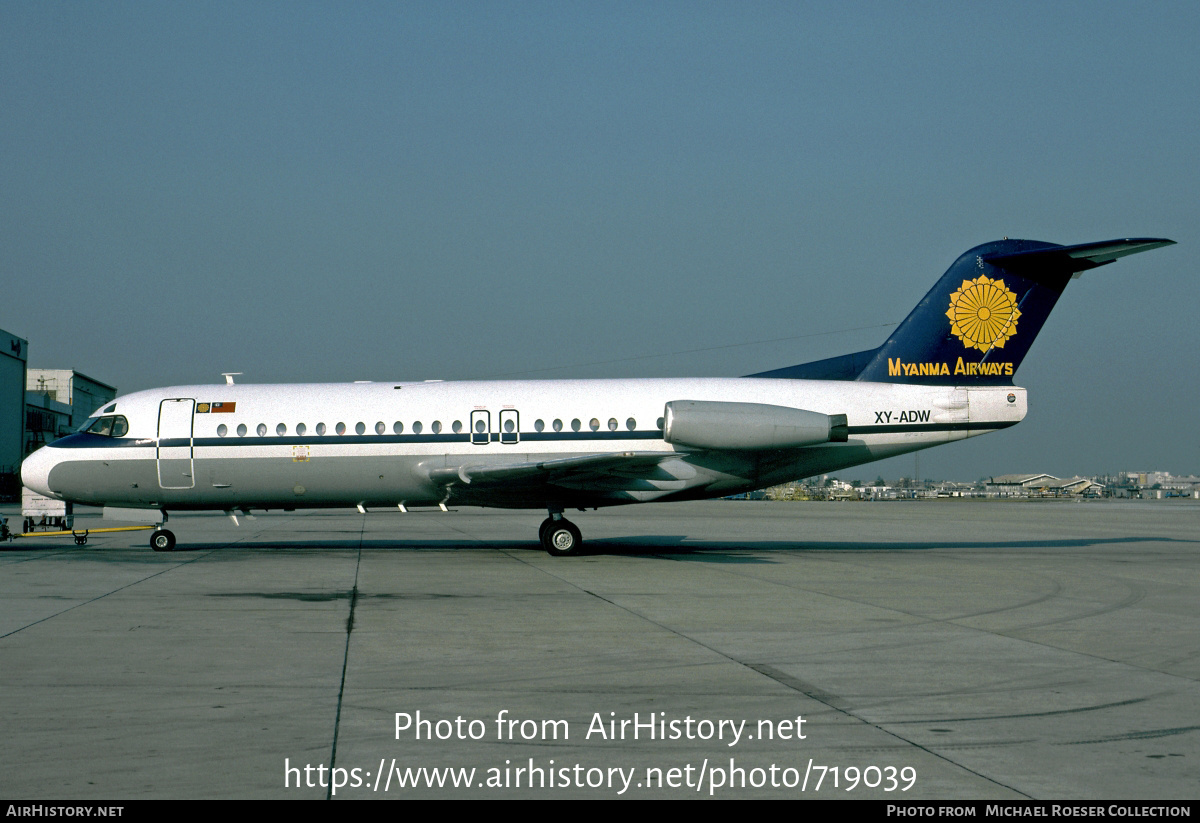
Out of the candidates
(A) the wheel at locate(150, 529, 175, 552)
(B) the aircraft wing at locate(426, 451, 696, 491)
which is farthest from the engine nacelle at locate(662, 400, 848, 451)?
(A) the wheel at locate(150, 529, 175, 552)

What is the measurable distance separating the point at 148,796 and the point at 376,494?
1621cm

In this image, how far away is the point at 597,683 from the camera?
7988 mm

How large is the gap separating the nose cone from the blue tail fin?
18.1m

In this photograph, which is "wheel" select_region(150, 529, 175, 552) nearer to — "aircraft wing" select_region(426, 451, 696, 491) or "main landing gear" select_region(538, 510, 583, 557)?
"aircraft wing" select_region(426, 451, 696, 491)

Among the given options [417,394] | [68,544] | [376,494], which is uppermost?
[417,394]

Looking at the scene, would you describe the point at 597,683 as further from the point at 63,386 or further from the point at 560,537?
the point at 63,386

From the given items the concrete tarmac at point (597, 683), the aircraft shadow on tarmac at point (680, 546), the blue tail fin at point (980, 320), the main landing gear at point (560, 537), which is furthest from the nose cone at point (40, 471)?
the blue tail fin at point (980, 320)

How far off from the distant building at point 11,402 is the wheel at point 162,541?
2110 inches

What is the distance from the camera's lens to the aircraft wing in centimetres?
1892

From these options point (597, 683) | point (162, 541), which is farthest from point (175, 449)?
point (597, 683)

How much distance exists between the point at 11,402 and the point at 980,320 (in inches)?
2838

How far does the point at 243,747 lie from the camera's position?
19.7 ft
